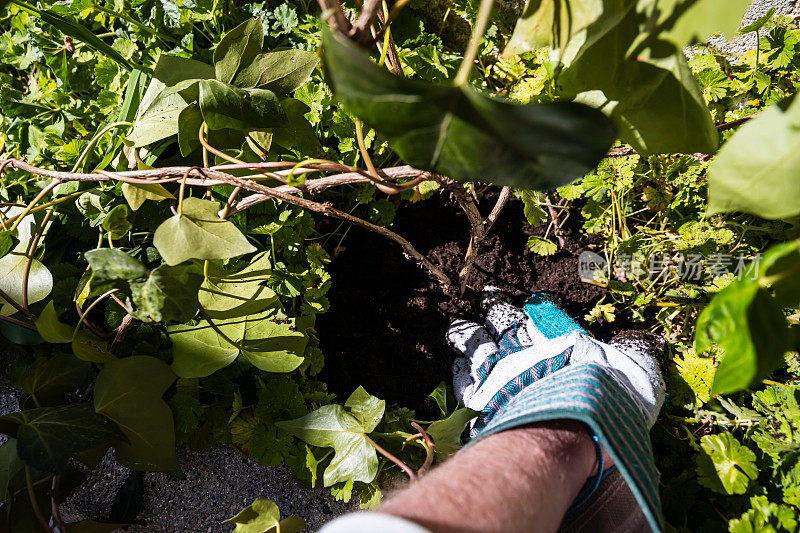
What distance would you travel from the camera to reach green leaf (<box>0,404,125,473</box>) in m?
0.77

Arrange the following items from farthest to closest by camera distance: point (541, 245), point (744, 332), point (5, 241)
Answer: point (541, 245)
point (5, 241)
point (744, 332)

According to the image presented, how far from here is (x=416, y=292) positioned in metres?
1.47

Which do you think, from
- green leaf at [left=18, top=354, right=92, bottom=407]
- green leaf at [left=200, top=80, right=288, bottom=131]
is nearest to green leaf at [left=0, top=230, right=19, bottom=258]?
green leaf at [left=18, top=354, right=92, bottom=407]

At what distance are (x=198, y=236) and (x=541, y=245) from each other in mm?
1020

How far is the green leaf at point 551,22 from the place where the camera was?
474 mm

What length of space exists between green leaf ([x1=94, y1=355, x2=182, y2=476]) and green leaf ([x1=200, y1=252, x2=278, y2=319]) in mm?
165

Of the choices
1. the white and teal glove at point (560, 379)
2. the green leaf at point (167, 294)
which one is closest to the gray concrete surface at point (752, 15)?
the white and teal glove at point (560, 379)

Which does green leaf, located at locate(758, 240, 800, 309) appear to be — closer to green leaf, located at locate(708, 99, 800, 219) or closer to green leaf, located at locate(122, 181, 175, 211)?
green leaf, located at locate(708, 99, 800, 219)

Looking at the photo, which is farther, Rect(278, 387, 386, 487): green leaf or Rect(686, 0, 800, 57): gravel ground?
Rect(686, 0, 800, 57): gravel ground

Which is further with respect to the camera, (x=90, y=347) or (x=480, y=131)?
(x=90, y=347)

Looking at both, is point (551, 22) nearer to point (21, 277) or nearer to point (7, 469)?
point (21, 277)

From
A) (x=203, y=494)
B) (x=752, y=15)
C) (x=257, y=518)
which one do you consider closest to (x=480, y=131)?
(x=257, y=518)

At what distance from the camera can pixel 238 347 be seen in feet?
3.06

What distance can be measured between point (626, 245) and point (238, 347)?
42.0 inches
